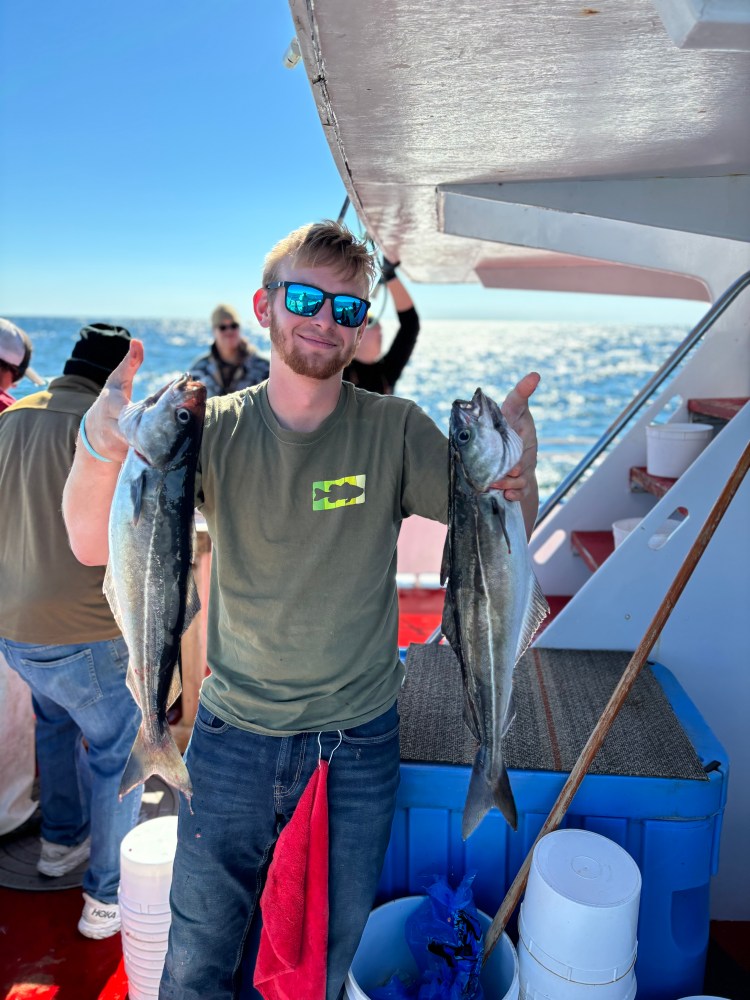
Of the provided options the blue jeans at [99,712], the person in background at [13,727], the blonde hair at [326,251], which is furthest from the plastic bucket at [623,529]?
the person in background at [13,727]

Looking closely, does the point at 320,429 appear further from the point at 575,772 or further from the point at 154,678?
the point at 575,772

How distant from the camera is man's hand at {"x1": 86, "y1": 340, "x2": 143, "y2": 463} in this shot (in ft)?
6.26

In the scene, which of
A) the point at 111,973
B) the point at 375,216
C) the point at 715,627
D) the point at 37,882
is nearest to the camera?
the point at 111,973

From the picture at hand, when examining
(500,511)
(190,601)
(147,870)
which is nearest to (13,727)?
(147,870)

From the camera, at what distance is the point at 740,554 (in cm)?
324

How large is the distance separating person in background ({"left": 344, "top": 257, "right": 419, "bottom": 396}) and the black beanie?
221cm

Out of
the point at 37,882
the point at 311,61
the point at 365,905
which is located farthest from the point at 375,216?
the point at 37,882

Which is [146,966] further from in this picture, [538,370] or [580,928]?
[538,370]

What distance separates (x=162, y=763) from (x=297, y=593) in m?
0.58

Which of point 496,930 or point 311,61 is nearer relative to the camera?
point 311,61

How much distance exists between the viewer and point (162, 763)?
206 centimetres

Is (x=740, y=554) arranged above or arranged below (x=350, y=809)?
above

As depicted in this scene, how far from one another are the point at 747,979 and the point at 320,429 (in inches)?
106

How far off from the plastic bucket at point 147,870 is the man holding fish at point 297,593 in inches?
18.5
